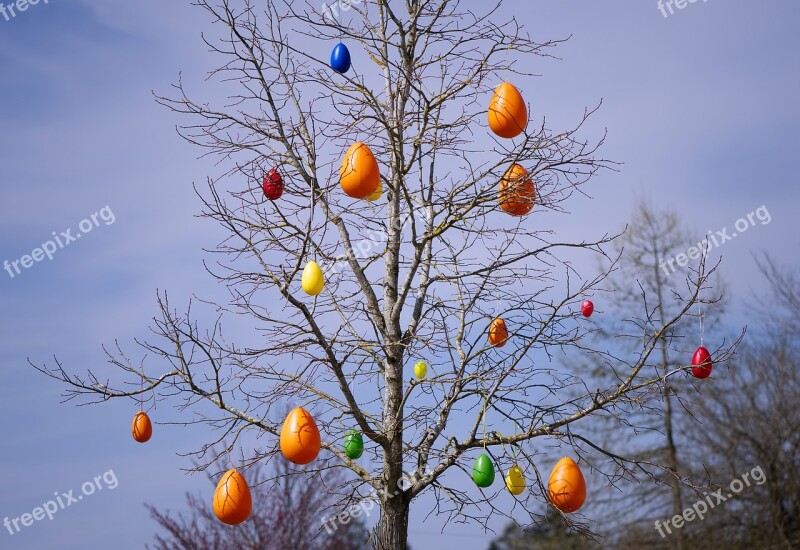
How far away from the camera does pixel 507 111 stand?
4.79 m

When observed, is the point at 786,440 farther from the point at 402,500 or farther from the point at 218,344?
the point at 218,344

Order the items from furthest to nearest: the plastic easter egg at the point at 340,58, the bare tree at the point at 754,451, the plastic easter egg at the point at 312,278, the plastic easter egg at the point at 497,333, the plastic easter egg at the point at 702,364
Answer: the bare tree at the point at 754,451 → the plastic easter egg at the point at 497,333 → the plastic easter egg at the point at 340,58 → the plastic easter egg at the point at 702,364 → the plastic easter egg at the point at 312,278

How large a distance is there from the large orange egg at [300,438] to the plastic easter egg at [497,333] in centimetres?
143

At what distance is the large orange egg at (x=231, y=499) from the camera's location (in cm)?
461

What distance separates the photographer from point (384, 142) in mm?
5305

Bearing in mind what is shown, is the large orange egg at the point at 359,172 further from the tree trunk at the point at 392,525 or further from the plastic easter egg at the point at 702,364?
the plastic easter egg at the point at 702,364

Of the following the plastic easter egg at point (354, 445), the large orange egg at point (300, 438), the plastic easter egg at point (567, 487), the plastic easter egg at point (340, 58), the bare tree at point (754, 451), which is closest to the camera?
the large orange egg at point (300, 438)

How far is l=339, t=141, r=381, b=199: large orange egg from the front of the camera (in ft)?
14.8

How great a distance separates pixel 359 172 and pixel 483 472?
190 centimetres

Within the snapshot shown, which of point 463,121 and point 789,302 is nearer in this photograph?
point 463,121

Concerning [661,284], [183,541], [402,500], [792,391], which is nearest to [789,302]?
[792,391]

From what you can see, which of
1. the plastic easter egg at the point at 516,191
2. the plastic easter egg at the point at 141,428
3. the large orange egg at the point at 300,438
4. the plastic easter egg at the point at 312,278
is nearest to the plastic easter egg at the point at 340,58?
the plastic easter egg at the point at 516,191

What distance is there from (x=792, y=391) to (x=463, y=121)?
983 cm

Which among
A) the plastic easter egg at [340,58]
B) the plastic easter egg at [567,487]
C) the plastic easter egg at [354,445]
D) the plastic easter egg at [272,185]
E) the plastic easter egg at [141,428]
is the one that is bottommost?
the plastic easter egg at [567,487]
